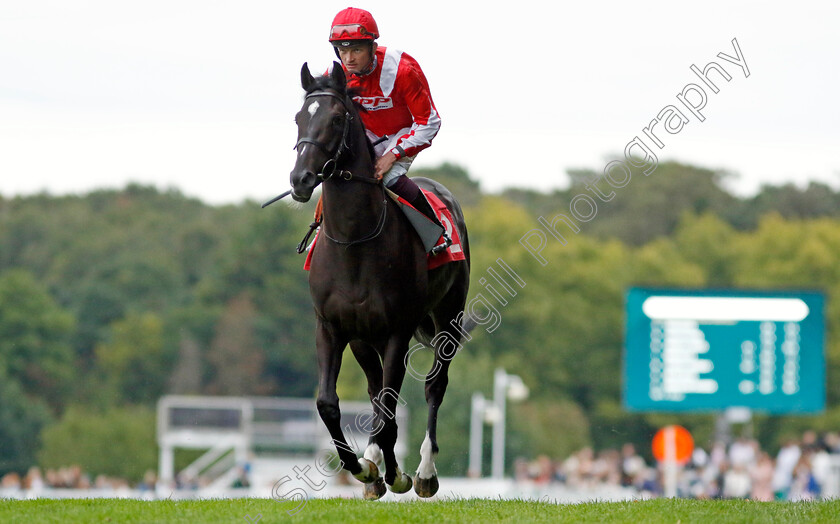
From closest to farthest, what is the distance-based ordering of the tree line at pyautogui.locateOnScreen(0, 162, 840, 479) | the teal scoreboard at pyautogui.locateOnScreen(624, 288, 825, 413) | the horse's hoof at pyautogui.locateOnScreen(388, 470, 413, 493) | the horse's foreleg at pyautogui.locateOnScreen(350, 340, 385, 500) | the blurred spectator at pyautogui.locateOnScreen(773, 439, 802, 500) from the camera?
1. the horse's hoof at pyautogui.locateOnScreen(388, 470, 413, 493)
2. the horse's foreleg at pyautogui.locateOnScreen(350, 340, 385, 500)
3. the blurred spectator at pyautogui.locateOnScreen(773, 439, 802, 500)
4. the teal scoreboard at pyautogui.locateOnScreen(624, 288, 825, 413)
5. the tree line at pyautogui.locateOnScreen(0, 162, 840, 479)

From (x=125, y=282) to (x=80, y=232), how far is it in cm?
783

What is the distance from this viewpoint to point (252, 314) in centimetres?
7044

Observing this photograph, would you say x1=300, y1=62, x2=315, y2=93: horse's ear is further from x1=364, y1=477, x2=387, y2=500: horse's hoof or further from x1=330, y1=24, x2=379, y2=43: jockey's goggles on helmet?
x1=364, y1=477, x2=387, y2=500: horse's hoof

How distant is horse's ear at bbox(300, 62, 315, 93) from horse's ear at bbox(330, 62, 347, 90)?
139 mm

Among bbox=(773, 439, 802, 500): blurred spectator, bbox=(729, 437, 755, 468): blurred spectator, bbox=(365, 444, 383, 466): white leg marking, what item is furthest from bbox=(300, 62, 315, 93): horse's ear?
bbox=(729, 437, 755, 468): blurred spectator

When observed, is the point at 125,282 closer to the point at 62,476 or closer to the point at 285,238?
the point at 285,238

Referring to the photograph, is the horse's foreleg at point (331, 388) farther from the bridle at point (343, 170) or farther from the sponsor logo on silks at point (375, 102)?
the sponsor logo on silks at point (375, 102)

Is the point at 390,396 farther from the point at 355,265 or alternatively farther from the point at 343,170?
the point at 343,170

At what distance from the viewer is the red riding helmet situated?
8.10 m

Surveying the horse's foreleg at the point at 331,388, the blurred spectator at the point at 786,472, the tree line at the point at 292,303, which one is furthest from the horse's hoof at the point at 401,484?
the tree line at the point at 292,303

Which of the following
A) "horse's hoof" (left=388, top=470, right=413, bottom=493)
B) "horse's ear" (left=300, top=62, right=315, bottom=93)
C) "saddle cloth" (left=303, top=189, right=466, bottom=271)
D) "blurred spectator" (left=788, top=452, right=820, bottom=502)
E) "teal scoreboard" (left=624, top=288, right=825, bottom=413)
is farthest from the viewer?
"teal scoreboard" (left=624, top=288, right=825, bottom=413)

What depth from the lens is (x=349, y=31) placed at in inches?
319

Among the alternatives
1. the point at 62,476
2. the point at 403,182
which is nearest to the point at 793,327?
the point at 403,182

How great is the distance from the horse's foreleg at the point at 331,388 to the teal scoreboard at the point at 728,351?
10.8 meters
